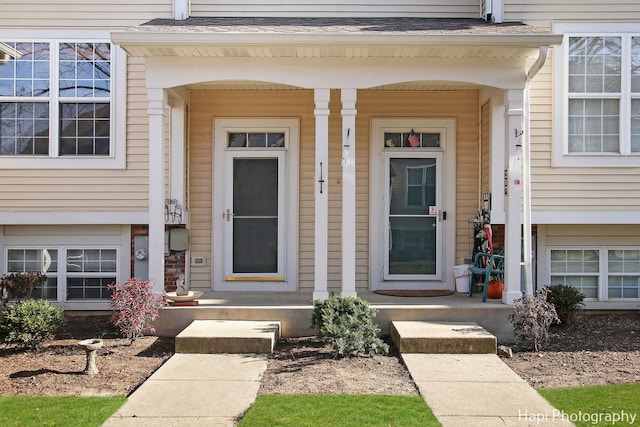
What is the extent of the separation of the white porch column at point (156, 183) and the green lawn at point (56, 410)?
244 cm

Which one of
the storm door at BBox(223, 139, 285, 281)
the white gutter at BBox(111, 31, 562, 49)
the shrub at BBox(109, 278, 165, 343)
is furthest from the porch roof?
the shrub at BBox(109, 278, 165, 343)

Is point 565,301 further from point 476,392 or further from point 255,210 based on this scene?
point 255,210

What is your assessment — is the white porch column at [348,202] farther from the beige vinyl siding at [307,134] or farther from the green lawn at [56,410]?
the green lawn at [56,410]

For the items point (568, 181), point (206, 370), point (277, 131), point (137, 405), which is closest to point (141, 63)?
point (277, 131)

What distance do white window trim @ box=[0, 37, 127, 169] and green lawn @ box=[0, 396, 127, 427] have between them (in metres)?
3.99

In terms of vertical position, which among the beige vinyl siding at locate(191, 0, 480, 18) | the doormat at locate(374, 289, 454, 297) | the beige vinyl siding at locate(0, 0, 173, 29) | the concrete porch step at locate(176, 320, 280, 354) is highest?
the beige vinyl siding at locate(191, 0, 480, 18)

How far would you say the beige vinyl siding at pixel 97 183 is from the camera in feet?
26.6

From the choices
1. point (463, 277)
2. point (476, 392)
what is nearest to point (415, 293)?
point (463, 277)

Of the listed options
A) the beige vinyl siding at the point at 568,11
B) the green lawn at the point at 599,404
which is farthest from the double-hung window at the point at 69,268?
the beige vinyl siding at the point at 568,11

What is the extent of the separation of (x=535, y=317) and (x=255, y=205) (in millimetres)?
4017

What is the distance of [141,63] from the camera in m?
8.18

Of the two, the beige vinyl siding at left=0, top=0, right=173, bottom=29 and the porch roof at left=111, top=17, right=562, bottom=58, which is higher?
the beige vinyl siding at left=0, top=0, right=173, bottom=29

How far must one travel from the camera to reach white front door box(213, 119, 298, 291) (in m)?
8.46

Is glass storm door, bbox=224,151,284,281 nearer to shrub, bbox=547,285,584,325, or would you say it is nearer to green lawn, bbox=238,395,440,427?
shrub, bbox=547,285,584,325
